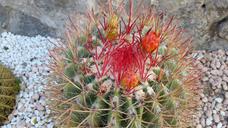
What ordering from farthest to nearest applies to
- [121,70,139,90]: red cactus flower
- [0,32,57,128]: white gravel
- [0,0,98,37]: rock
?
[0,0,98,37]: rock, [0,32,57,128]: white gravel, [121,70,139,90]: red cactus flower

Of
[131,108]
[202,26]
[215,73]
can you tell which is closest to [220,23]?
[202,26]

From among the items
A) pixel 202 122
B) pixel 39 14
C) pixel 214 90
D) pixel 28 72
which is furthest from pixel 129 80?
pixel 39 14

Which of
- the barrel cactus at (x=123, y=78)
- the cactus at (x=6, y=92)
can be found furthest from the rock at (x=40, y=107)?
the barrel cactus at (x=123, y=78)

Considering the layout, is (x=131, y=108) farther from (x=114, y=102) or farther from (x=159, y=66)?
(x=159, y=66)

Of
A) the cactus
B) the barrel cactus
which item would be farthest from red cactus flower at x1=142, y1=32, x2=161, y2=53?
the cactus

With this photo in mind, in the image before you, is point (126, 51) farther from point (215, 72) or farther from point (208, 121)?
point (215, 72)

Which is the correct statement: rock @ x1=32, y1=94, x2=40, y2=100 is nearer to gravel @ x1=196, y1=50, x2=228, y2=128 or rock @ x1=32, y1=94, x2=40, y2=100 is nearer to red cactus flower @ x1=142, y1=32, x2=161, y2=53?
gravel @ x1=196, y1=50, x2=228, y2=128

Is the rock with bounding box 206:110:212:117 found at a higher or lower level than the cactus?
lower
